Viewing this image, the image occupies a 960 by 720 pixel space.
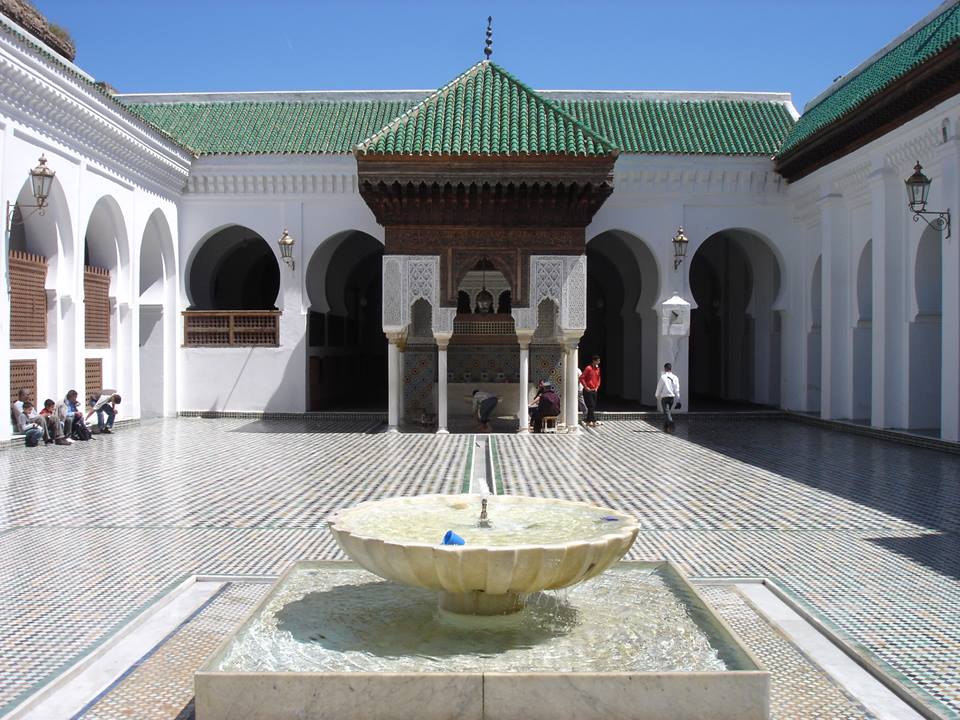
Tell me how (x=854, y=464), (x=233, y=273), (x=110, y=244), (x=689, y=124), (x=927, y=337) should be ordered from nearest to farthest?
(x=854, y=464) < (x=927, y=337) < (x=110, y=244) < (x=689, y=124) < (x=233, y=273)

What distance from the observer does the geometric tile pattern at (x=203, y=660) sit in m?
2.19

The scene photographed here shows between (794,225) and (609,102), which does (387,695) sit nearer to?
(794,225)

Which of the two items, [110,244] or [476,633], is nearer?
[476,633]

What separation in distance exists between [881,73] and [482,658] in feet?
29.1

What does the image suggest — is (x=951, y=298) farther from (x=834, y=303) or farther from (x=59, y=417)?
(x=59, y=417)

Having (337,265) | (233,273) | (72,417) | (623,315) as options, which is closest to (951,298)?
(623,315)

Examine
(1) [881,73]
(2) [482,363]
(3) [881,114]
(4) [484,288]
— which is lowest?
(2) [482,363]

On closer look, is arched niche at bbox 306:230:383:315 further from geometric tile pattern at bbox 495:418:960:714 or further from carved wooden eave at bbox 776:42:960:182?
carved wooden eave at bbox 776:42:960:182

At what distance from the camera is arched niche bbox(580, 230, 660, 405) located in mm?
11891

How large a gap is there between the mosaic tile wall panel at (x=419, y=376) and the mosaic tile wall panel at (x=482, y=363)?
421 mm

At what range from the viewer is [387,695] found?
6.75ft

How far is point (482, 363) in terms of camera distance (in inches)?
435

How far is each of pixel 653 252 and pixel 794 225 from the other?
1.84 metres

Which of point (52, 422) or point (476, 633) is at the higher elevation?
point (52, 422)
